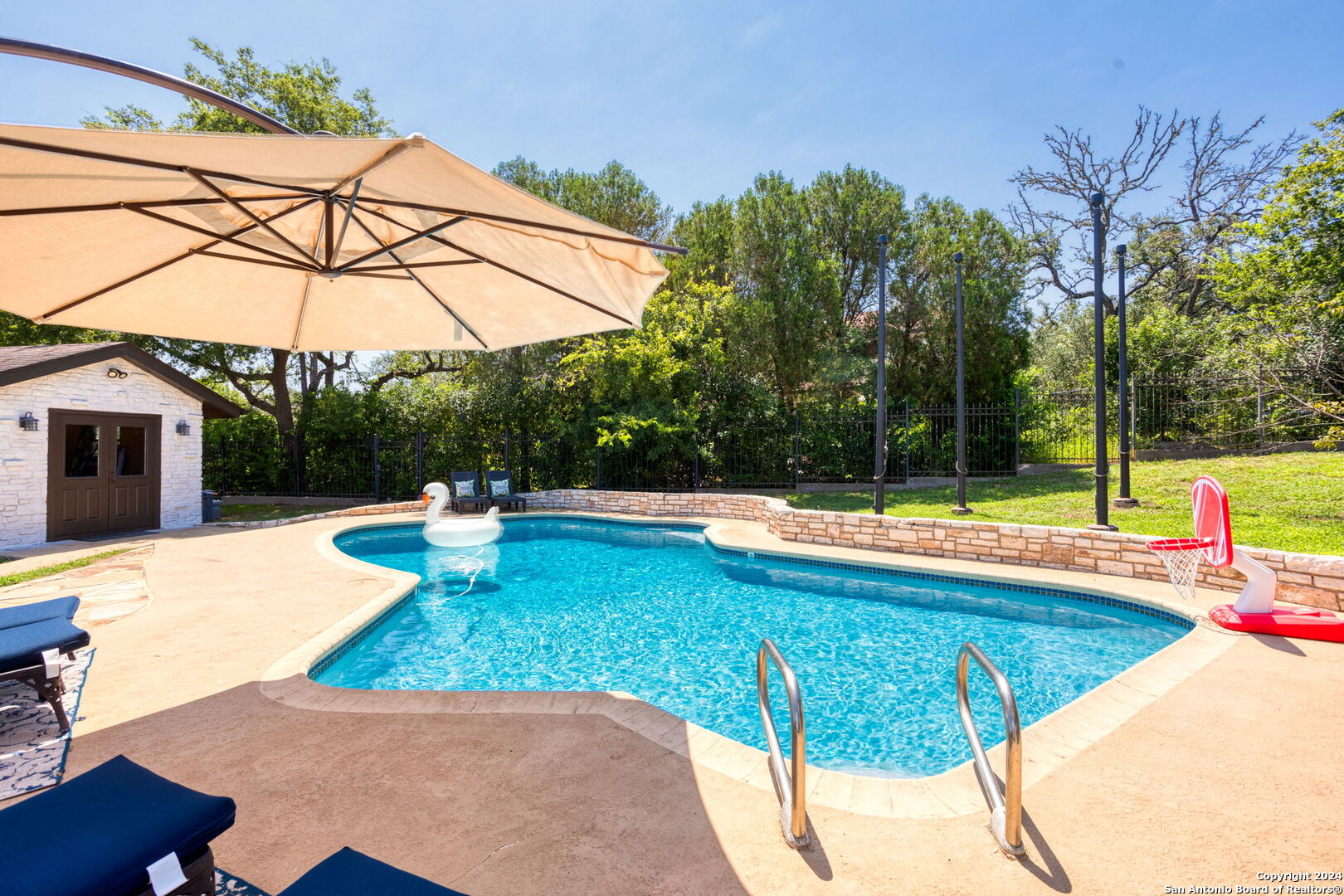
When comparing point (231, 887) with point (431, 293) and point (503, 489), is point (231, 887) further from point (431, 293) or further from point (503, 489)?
point (503, 489)

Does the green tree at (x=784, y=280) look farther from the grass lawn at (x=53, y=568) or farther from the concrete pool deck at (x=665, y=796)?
the grass lawn at (x=53, y=568)

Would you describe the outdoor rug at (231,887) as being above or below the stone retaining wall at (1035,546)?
below

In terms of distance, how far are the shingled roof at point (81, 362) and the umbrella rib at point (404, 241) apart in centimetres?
991

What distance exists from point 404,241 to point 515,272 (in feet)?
2.67

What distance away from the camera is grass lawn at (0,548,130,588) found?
6.66m

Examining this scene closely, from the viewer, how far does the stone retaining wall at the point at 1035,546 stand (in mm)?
5152

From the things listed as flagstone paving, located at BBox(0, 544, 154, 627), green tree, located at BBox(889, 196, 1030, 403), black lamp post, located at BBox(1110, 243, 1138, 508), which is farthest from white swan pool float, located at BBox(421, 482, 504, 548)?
green tree, located at BBox(889, 196, 1030, 403)

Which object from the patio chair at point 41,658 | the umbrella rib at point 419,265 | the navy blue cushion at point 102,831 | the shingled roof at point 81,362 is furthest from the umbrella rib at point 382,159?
the shingled roof at point 81,362

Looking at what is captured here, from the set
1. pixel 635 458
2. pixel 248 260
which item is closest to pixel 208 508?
pixel 635 458

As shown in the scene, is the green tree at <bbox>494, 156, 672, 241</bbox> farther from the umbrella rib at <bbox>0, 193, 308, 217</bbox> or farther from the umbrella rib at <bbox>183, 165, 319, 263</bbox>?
the umbrella rib at <bbox>0, 193, 308, 217</bbox>

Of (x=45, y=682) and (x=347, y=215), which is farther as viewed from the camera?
(x=45, y=682)

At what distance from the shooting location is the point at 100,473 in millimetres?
10844

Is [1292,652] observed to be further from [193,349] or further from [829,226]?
[193,349]

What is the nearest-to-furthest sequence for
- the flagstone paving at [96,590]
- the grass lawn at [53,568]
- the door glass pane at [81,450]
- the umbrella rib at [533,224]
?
1. the umbrella rib at [533,224]
2. the flagstone paving at [96,590]
3. the grass lawn at [53,568]
4. the door glass pane at [81,450]
